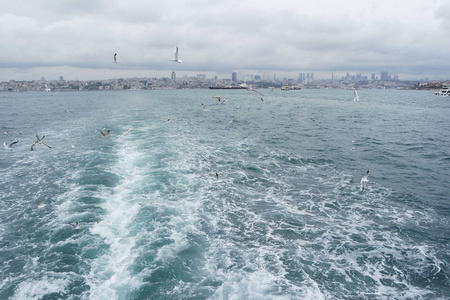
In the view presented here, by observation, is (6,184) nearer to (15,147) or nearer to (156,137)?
(15,147)

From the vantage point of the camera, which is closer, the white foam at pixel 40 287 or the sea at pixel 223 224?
the white foam at pixel 40 287

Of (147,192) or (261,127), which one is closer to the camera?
(147,192)

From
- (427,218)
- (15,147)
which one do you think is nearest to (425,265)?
(427,218)

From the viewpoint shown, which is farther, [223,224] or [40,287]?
[223,224]

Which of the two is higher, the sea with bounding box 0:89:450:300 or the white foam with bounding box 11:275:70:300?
the sea with bounding box 0:89:450:300

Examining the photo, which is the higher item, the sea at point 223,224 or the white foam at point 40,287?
the sea at point 223,224

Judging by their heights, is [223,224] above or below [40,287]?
above

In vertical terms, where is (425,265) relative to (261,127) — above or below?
below

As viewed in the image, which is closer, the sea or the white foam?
the white foam
